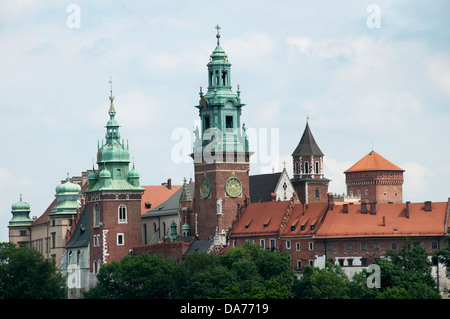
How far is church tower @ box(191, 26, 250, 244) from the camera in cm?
19225

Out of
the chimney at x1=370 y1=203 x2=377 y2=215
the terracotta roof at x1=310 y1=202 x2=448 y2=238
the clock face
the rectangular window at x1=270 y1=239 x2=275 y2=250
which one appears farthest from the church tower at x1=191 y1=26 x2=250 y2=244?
the chimney at x1=370 y1=203 x2=377 y2=215

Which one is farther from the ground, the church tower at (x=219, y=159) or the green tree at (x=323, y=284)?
the church tower at (x=219, y=159)

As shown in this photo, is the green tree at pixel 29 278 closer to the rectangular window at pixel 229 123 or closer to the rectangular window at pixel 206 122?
the rectangular window at pixel 206 122

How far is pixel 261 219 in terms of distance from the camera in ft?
619

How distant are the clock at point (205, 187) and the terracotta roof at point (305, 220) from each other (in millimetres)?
11810

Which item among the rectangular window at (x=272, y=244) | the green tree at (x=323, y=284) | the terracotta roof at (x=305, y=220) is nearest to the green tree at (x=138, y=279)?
the rectangular window at (x=272, y=244)

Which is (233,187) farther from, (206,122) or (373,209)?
(373,209)

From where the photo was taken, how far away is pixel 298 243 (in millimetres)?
182375

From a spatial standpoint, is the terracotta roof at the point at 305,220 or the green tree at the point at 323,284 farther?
the terracotta roof at the point at 305,220

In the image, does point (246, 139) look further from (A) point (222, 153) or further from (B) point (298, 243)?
(B) point (298, 243)

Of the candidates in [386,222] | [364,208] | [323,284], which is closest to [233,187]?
[364,208]

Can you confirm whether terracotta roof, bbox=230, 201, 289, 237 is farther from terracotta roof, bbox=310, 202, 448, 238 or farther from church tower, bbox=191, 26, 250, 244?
terracotta roof, bbox=310, 202, 448, 238

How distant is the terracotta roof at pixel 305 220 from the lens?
182 metres
